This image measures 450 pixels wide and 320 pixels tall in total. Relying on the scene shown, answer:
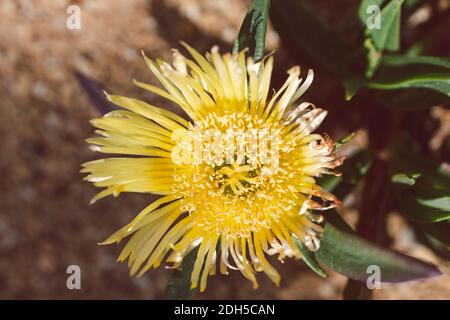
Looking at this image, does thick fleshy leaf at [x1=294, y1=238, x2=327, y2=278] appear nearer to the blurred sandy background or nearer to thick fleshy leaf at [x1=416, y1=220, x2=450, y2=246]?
thick fleshy leaf at [x1=416, y1=220, x2=450, y2=246]

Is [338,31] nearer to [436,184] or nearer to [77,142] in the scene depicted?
[436,184]

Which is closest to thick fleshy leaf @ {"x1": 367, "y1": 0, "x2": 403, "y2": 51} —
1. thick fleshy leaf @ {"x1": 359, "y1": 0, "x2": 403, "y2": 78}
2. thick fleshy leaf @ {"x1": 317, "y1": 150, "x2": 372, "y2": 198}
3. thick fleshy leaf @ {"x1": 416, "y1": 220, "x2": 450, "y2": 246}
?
thick fleshy leaf @ {"x1": 359, "y1": 0, "x2": 403, "y2": 78}

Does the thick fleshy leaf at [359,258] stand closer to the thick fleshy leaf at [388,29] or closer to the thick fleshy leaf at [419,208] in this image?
the thick fleshy leaf at [419,208]

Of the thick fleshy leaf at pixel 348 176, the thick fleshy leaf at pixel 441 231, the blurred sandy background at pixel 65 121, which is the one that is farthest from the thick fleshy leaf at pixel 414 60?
the blurred sandy background at pixel 65 121

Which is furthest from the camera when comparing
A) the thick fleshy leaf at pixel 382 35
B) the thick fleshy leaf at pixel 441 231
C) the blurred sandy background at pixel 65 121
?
the blurred sandy background at pixel 65 121

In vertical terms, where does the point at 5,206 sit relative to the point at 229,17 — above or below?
below
